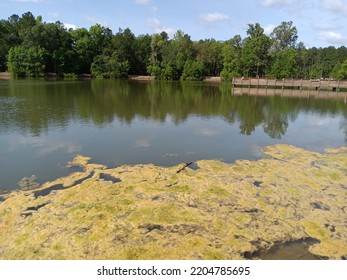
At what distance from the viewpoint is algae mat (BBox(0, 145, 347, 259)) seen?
6051mm

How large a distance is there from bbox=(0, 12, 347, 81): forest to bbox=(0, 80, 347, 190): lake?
37367mm

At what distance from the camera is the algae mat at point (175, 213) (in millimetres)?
6051

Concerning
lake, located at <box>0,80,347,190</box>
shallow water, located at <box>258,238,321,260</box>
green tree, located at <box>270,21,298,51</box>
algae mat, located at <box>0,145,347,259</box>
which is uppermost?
green tree, located at <box>270,21,298,51</box>

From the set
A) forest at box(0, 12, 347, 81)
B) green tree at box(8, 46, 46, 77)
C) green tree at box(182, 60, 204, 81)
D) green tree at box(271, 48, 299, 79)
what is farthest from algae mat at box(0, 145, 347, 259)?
green tree at box(182, 60, 204, 81)

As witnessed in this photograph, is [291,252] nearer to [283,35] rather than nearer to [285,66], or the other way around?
[285,66]

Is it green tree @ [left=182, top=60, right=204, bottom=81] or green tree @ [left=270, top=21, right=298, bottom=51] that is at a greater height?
green tree @ [left=270, top=21, right=298, bottom=51]

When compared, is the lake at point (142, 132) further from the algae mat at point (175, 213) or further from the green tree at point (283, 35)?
the green tree at point (283, 35)

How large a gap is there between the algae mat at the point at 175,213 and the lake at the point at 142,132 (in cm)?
150

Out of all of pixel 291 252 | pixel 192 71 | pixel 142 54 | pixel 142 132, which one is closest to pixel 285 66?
pixel 192 71

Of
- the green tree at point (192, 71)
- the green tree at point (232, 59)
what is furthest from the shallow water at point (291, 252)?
the green tree at point (192, 71)

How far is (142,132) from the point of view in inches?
627

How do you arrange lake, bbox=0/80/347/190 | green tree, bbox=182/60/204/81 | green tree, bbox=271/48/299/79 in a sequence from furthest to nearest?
green tree, bbox=182/60/204/81
green tree, bbox=271/48/299/79
lake, bbox=0/80/347/190

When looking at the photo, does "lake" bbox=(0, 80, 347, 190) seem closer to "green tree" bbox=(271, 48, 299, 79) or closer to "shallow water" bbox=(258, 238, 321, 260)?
"shallow water" bbox=(258, 238, 321, 260)

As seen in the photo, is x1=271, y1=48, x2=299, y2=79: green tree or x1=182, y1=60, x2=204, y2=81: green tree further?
x1=182, y1=60, x2=204, y2=81: green tree
